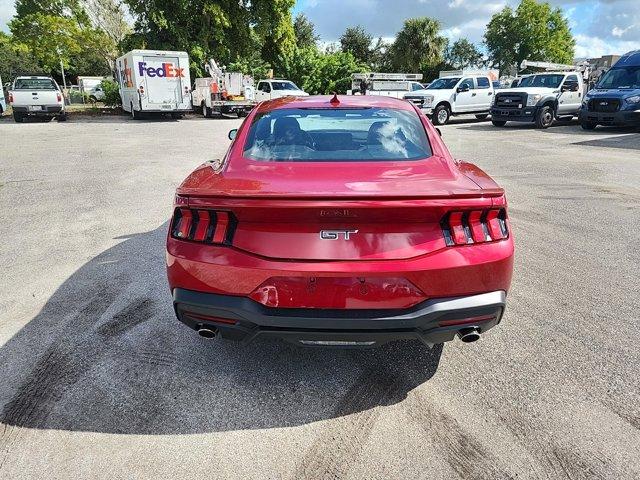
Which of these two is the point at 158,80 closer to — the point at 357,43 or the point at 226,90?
the point at 226,90

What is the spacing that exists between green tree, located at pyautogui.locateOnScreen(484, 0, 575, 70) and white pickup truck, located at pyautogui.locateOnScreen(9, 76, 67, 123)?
60.9m

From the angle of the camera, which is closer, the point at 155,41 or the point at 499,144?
the point at 499,144

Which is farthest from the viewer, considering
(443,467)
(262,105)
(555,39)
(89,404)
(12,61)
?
(555,39)

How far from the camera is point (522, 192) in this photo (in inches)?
317

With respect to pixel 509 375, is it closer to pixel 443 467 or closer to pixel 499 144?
pixel 443 467

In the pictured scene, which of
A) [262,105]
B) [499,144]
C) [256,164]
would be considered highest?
[262,105]

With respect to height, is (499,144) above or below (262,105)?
below

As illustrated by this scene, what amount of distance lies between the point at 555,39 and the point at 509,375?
75.6 m

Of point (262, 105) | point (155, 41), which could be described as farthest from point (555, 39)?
point (262, 105)

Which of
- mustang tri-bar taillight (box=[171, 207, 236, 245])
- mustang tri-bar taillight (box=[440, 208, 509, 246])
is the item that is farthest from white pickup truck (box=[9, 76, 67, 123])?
mustang tri-bar taillight (box=[440, 208, 509, 246])

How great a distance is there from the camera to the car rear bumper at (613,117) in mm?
15766

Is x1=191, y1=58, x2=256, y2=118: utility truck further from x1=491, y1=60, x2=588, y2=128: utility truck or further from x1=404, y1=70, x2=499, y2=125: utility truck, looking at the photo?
x1=491, y1=60, x2=588, y2=128: utility truck

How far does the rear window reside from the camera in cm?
328

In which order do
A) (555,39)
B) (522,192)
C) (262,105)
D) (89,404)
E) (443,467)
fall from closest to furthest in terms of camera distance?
(443,467) < (89,404) < (262,105) < (522,192) < (555,39)
